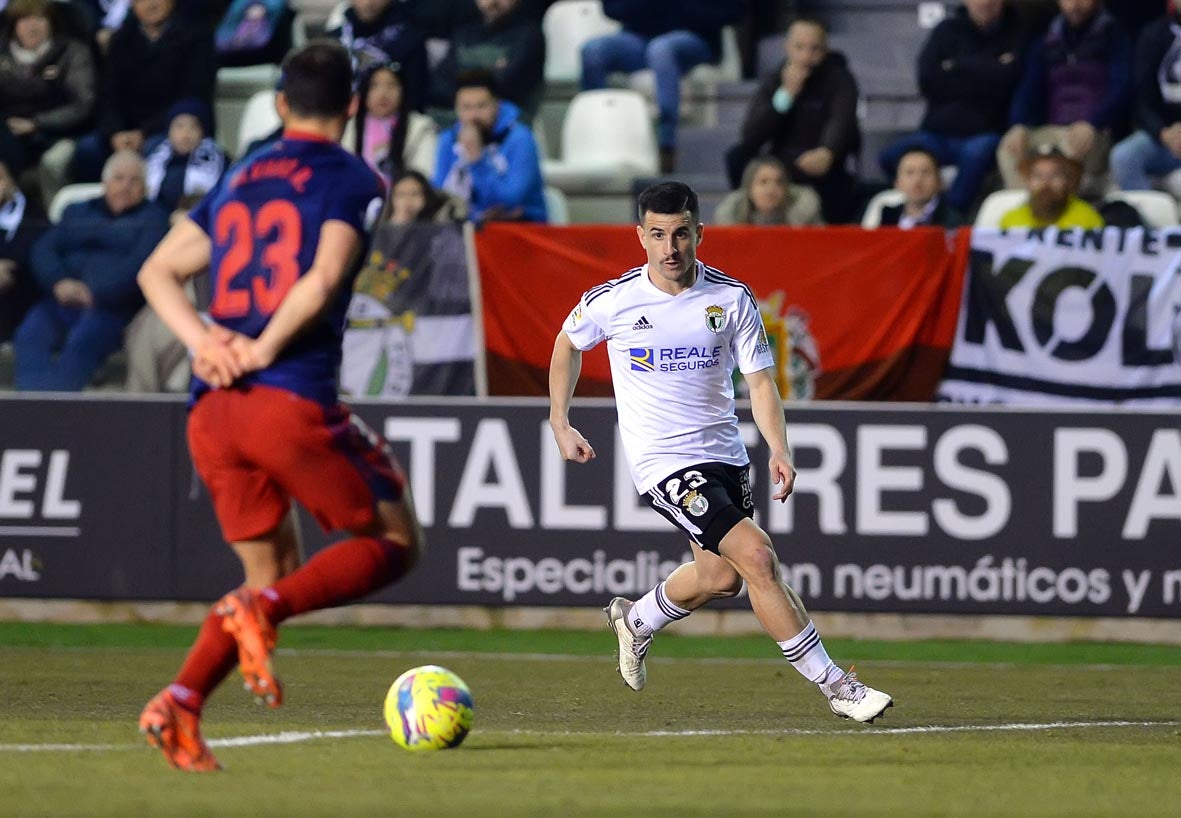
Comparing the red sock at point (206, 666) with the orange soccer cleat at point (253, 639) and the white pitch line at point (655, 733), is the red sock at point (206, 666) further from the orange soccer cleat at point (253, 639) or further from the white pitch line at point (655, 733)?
the white pitch line at point (655, 733)

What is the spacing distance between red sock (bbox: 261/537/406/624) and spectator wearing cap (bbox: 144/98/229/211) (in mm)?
9640

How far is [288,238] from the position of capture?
6285 millimetres

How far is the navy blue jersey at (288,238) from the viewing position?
6270 millimetres

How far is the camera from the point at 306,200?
629cm

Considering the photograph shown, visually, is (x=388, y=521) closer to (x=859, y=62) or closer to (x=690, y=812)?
(x=690, y=812)

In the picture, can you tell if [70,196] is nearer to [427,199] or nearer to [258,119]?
[258,119]

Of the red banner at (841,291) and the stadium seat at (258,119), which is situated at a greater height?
the stadium seat at (258,119)

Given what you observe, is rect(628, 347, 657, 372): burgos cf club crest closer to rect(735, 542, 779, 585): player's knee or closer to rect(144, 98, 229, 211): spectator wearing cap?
rect(735, 542, 779, 585): player's knee

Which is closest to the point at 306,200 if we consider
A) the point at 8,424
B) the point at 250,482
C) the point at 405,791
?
the point at 250,482

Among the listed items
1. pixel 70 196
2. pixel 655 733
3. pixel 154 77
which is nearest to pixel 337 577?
pixel 655 733

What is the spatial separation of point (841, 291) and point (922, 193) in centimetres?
172

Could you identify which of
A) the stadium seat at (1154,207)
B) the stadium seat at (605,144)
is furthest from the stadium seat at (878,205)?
the stadium seat at (605,144)

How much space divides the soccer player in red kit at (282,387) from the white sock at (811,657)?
2224mm

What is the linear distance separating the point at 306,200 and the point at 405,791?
1804mm
